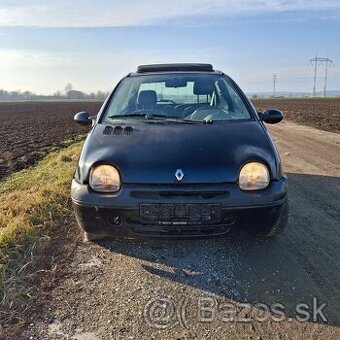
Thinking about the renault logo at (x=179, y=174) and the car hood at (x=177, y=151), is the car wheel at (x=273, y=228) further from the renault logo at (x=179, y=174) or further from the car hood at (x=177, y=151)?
the renault logo at (x=179, y=174)

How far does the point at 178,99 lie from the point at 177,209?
1715 millimetres

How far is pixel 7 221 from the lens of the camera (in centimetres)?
452

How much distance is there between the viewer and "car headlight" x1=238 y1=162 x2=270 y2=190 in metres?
3.23

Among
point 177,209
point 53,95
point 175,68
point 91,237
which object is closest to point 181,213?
point 177,209

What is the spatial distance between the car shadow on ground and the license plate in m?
0.43

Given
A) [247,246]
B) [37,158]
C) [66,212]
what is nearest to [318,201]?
[247,246]

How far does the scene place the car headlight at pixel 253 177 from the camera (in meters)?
3.23

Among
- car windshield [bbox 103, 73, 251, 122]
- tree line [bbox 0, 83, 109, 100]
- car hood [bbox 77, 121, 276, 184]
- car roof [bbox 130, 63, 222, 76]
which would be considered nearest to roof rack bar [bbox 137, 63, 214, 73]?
car roof [bbox 130, 63, 222, 76]

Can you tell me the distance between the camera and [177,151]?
337 cm

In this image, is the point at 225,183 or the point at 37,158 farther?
the point at 37,158

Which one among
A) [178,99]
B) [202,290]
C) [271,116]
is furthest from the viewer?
[271,116]

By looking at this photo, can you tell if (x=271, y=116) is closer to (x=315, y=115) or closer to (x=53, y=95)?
(x=315, y=115)

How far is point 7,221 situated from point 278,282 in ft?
9.85

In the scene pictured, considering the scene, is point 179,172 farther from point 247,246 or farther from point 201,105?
point 201,105
